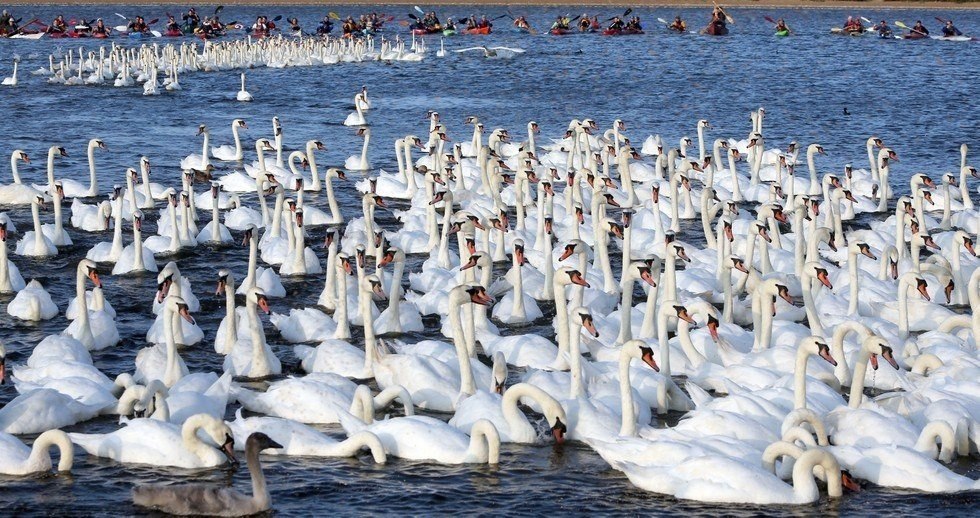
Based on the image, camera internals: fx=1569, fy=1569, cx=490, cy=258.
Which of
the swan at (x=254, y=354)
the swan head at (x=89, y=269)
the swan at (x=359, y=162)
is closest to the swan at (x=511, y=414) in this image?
the swan at (x=254, y=354)

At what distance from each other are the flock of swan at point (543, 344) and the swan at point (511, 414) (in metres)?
0.03

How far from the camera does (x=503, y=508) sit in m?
14.6

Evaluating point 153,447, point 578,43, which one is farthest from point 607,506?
point 578,43

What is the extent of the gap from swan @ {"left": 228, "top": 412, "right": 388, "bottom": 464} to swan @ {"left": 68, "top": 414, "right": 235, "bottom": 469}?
17.8 inches

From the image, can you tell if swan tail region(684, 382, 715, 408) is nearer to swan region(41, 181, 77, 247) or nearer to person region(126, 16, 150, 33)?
swan region(41, 181, 77, 247)

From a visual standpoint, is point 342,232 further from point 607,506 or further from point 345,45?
point 345,45

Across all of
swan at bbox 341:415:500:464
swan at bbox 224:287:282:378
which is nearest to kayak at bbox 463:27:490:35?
swan at bbox 224:287:282:378

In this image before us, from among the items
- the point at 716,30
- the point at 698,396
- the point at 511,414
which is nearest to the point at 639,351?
the point at 698,396

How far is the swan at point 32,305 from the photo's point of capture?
21.4m

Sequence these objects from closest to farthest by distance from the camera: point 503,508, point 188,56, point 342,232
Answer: point 503,508, point 342,232, point 188,56

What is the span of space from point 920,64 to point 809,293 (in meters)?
50.9

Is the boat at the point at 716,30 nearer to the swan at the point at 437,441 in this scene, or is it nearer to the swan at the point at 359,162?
the swan at the point at 359,162

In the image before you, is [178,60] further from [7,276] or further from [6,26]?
[7,276]

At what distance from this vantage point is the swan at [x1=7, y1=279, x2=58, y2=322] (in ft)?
70.3
